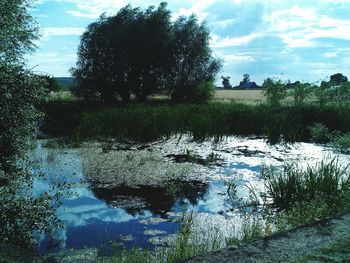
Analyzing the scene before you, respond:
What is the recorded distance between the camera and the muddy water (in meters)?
5.95

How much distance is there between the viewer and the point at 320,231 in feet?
12.9

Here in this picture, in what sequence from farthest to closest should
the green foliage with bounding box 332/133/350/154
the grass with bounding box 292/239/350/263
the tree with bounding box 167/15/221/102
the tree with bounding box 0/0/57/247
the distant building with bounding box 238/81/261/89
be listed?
the distant building with bounding box 238/81/261/89 < the tree with bounding box 167/15/221/102 < the green foliage with bounding box 332/133/350/154 < the tree with bounding box 0/0/57/247 < the grass with bounding box 292/239/350/263

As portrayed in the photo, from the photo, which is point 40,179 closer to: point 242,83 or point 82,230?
point 82,230

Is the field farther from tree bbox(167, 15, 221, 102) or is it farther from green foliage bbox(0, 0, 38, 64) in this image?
green foliage bbox(0, 0, 38, 64)

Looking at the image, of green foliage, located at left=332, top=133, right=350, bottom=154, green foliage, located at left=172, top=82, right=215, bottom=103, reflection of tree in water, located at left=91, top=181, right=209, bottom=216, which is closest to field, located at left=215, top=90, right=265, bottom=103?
green foliage, located at left=172, top=82, right=215, bottom=103

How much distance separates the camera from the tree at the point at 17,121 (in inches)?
225

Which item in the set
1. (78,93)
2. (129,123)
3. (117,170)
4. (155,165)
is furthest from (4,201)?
(78,93)

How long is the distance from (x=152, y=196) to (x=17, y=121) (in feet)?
9.19

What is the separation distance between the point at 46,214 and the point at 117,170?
3748 mm

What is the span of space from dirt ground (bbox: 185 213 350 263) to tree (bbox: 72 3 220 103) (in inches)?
1021

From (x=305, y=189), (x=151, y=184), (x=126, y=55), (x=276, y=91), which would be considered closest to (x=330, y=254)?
(x=305, y=189)

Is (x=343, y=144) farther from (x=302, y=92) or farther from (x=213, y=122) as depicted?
(x=302, y=92)

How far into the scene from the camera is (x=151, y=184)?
27.5 feet

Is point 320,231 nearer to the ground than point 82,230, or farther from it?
farther from it
